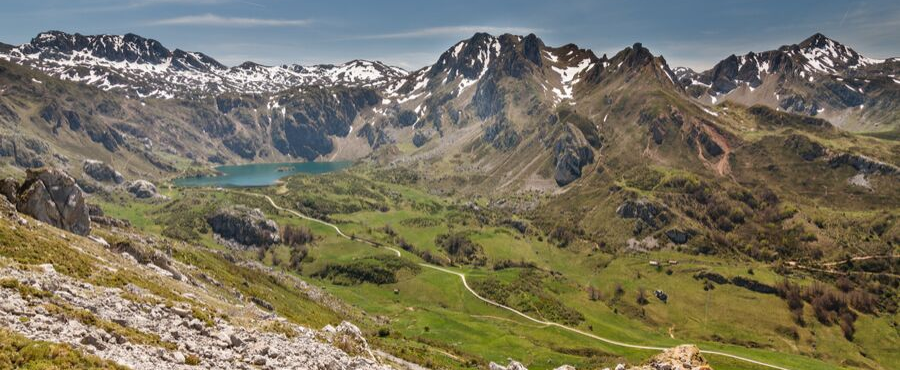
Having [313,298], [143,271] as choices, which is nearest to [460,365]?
[143,271]

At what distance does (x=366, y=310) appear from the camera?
176 meters

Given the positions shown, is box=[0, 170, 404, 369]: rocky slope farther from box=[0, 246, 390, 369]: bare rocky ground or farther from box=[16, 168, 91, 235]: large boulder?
box=[16, 168, 91, 235]: large boulder

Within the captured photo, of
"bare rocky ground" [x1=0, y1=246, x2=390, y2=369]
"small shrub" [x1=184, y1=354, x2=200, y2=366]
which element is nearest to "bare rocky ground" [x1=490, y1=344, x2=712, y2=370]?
"bare rocky ground" [x1=0, y1=246, x2=390, y2=369]

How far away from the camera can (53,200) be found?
8250 cm

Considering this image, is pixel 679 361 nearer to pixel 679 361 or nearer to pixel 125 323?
pixel 679 361

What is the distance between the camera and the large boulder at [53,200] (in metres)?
78.8

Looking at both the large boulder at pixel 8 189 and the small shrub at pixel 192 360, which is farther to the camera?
the large boulder at pixel 8 189

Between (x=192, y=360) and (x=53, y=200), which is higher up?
(x=53, y=200)

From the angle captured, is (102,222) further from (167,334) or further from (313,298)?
(167,334)

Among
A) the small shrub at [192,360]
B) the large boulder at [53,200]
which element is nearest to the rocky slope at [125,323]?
the small shrub at [192,360]

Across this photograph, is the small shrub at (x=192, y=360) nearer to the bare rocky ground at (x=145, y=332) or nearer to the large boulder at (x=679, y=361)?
the bare rocky ground at (x=145, y=332)

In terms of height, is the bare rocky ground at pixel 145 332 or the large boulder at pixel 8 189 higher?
the large boulder at pixel 8 189

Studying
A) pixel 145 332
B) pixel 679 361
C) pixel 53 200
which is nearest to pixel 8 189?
pixel 53 200

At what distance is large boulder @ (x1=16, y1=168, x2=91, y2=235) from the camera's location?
259 feet
